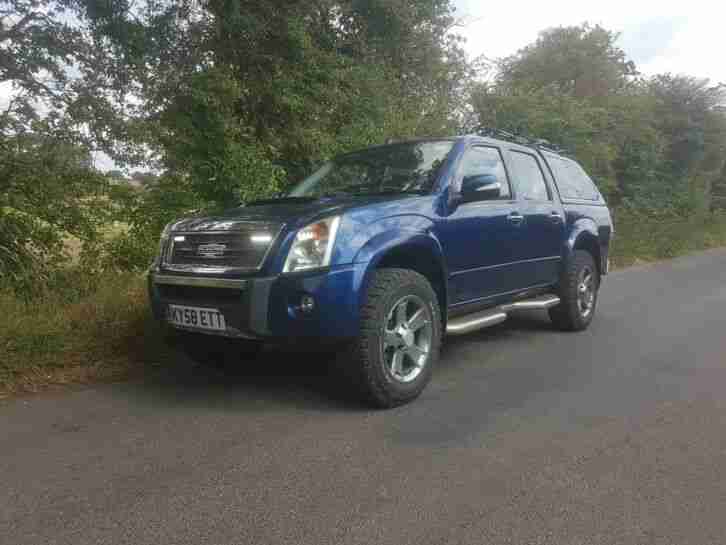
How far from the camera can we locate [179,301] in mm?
3357

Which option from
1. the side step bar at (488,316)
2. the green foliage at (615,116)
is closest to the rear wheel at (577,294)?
the side step bar at (488,316)

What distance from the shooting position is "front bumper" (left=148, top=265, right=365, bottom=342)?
2943mm

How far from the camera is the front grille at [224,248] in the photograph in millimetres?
3090

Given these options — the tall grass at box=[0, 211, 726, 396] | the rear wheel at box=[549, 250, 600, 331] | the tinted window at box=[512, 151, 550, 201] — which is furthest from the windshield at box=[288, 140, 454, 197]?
the rear wheel at box=[549, 250, 600, 331]

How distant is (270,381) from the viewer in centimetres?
385

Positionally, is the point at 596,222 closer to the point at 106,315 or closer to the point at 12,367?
the point at 106,315

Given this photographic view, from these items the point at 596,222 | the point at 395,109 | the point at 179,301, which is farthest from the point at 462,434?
the point at 395,109

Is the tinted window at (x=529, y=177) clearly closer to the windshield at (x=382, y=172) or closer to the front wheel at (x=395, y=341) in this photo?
the windshield at (x=382, y=172)

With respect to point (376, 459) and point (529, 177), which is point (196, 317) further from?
point (529, 177)

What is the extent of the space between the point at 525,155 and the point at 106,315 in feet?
12.3

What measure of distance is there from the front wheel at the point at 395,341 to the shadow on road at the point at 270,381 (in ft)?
0.55

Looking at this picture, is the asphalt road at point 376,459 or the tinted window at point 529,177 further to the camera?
the tinted window at point 529,177

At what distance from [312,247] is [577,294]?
3.34m

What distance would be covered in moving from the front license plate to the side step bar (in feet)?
4.87
